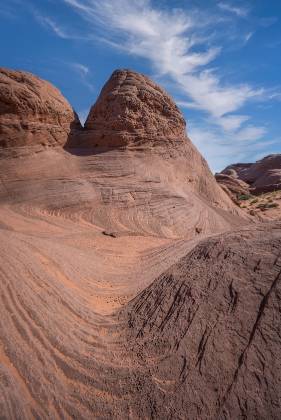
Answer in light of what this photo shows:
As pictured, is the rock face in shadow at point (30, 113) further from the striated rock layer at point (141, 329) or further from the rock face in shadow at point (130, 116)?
the striated rock layer at point (141, 329)

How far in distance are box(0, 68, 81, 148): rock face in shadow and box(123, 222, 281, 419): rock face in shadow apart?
883 cm

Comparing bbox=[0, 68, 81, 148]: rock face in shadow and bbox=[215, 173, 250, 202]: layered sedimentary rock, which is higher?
bbox=[0, 68, 81, 148]: rock face in shadow

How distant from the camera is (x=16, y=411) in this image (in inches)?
109

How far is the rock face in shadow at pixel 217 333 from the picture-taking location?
256 centimetres

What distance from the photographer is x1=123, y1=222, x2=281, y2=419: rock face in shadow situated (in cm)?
256

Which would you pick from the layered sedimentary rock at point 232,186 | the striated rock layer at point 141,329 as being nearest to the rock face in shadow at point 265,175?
the layered sedimentary rock at point 232,186

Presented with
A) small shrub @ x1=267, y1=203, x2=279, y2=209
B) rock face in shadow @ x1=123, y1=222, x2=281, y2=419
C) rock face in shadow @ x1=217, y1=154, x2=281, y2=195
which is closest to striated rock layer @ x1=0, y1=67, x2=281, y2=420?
rock face in shadow @ x1=123, y1=222, x2=281, y2=419

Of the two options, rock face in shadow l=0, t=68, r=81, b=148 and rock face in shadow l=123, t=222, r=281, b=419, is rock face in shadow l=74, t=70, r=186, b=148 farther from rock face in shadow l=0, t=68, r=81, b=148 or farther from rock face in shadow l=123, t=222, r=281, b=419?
rock face in shadow l=123, t=222, r=281, b=419

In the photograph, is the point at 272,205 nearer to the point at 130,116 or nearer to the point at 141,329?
the point at 130,116

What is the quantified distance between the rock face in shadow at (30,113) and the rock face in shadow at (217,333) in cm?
883

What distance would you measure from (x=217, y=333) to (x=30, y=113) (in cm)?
1041

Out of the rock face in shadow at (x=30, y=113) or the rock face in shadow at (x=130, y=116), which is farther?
the rock face in shadow at (x=130, y=116)

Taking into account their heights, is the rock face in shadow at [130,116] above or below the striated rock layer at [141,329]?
above

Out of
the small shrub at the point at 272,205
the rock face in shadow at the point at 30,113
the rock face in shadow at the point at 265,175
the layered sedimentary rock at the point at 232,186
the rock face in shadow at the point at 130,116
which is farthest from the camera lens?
the rock face in shadow at the point at 265,175
